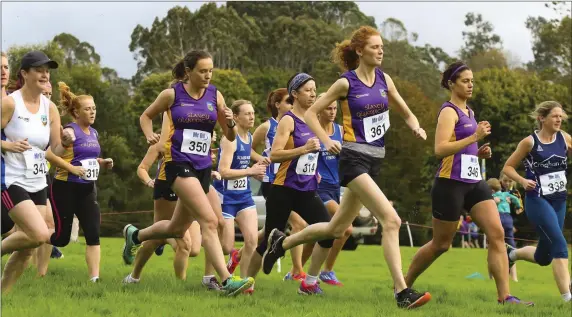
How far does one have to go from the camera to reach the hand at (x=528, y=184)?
10685 millimetres

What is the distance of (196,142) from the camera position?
934cm

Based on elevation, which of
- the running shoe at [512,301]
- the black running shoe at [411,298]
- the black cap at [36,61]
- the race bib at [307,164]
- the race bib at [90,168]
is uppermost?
the black cap at [36,61]

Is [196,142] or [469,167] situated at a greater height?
[196,142]

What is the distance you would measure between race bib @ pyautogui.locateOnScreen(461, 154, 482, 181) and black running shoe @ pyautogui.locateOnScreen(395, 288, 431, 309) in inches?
57.4

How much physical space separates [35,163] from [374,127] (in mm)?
3013

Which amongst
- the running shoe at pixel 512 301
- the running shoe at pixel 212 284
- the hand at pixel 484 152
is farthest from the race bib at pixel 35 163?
the running shoe at pixel 512 301

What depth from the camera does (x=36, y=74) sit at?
876 cm

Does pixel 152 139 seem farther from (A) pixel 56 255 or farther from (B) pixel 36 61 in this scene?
(A) pixel 56 255

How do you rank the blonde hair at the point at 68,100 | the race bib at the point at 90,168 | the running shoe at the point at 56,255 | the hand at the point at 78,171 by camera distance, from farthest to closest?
the running shoe at the point at 56,255
the blonde hair at the point at 68,100
the race bib at the point at 90,168
the hand at the point at 78,171

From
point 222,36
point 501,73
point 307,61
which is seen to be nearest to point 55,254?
point 501,73

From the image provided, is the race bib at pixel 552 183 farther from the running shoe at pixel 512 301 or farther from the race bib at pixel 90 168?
the race bib at pixel 90 168

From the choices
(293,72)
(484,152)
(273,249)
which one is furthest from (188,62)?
(293,72)

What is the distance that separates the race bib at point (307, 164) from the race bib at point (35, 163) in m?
2.67

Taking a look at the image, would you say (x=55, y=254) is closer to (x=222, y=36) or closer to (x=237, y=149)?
(x=237, y=149)
